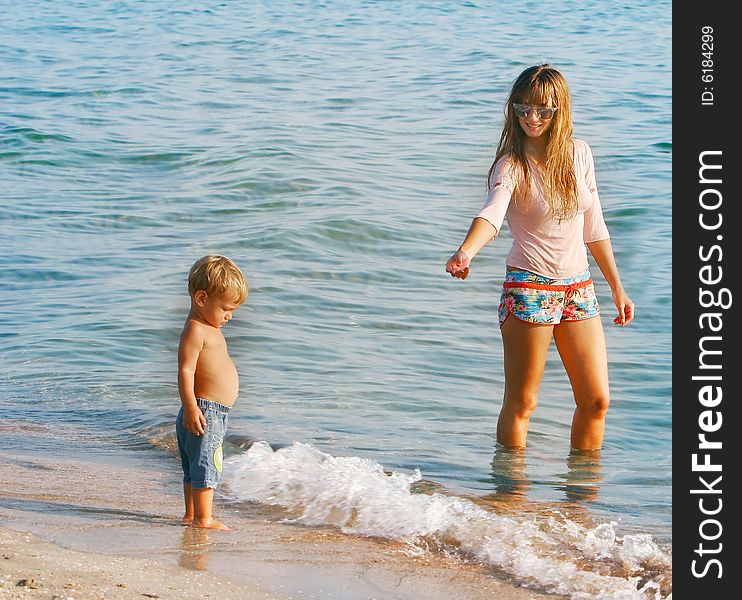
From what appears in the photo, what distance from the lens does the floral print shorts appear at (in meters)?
4.70

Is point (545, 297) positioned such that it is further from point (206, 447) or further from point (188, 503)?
point (188, 503)

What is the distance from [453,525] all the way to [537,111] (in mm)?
1662

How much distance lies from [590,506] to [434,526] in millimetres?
834

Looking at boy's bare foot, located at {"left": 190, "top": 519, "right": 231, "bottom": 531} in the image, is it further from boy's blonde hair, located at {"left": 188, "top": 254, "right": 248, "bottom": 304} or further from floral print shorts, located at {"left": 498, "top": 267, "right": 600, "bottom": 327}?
floral print shorts, located at {"left": 498, "top": 267, "right": 600, "bottom": 327}

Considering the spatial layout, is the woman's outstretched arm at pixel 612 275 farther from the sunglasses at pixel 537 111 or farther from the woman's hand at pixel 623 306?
the sunglasses at pixel 537 111

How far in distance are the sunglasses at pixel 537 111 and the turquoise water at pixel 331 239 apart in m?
1.64

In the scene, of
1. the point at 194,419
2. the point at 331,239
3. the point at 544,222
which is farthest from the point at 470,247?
the point at 331,239

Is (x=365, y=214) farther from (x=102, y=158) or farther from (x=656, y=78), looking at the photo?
(x=656, y=78)

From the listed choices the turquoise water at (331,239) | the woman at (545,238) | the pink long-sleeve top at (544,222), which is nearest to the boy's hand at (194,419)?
the woman at (545,238)

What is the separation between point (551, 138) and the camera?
4.55m

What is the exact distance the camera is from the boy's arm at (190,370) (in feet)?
13.8

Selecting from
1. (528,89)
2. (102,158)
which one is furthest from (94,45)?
(528,89)

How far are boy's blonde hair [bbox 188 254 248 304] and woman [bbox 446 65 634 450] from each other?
2.85ft
